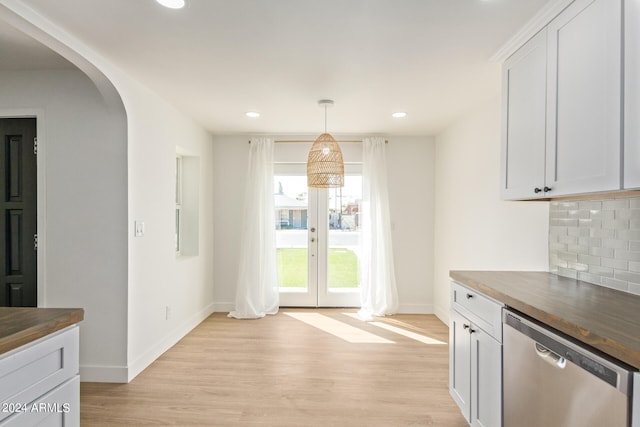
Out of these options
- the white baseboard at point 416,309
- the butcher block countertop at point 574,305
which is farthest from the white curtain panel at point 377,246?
the butcher block countertop at point 574,305

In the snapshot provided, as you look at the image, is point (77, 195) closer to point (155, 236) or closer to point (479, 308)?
point (155, 236)

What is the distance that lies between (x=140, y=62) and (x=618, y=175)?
112 inches

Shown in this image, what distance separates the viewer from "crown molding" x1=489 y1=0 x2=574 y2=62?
5.71 feet

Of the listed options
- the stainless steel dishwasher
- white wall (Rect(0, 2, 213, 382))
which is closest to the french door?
white wall (Rect(0, 2, 213, 382))

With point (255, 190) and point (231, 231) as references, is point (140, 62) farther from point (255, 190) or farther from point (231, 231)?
point (231, 231)

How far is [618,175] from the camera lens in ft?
4.57

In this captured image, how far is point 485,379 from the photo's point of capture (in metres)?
1.84

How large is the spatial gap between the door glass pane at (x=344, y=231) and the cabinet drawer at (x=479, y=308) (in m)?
2.61

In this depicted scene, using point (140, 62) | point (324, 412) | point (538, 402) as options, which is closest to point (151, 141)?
point (140, 62)

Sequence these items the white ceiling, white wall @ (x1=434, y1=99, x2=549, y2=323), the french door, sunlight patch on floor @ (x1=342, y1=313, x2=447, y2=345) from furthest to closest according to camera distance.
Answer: the french door, sunlight patch on floor @ (x1=342, y1=313, x2=447, y2=345), white wall @ (x1=434, y1=99, x2=549, y2=323), the white ceiling

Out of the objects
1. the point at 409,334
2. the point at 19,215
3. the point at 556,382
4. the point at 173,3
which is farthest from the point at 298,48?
the point at 409,334

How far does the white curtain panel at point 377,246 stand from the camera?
4.59 meters

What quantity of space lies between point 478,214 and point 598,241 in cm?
149

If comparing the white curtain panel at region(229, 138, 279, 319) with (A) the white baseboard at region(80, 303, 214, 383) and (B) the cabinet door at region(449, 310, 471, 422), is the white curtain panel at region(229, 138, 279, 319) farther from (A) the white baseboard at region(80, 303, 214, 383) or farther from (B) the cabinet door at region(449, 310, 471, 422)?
(B) the cabinet door at region(449, 310, 471, 422)
